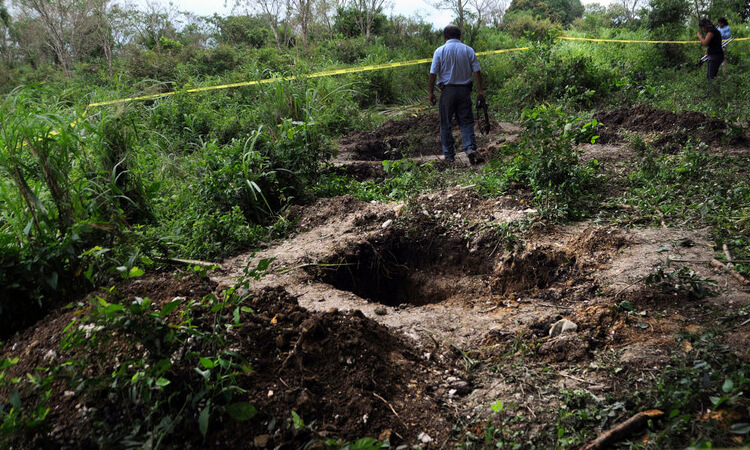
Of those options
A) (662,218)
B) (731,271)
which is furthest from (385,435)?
(662,218)

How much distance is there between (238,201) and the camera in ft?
13.7

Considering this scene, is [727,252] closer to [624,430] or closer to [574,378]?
[574,378]

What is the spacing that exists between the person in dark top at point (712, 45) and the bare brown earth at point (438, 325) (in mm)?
6626

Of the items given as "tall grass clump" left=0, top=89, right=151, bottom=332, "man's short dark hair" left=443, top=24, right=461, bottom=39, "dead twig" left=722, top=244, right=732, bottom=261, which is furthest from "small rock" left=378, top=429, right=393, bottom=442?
"man's short dark hair" left=443, top=24, right=461, bottom=39

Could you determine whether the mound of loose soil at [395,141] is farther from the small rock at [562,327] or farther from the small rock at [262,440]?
the small rock at [262,440]

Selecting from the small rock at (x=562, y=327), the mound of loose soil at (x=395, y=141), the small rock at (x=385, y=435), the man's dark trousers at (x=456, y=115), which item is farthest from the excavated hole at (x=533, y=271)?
the mound of loose soil at (x=395, y=141)

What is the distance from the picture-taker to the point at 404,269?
3752 mm

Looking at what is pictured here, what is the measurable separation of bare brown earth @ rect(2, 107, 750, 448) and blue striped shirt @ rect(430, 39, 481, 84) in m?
2.35

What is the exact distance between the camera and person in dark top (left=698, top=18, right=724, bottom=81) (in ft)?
26.1

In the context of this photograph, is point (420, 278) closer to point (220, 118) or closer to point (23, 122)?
point (23, 122)

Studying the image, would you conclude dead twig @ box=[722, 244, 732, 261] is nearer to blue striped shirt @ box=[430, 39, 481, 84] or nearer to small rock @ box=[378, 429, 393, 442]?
small rock @ box=[378, 429, 393, 442]

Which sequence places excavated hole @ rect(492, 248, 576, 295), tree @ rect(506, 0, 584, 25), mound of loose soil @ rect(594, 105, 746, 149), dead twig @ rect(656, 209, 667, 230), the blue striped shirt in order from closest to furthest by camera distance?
excavated hole @ rect(492, 248, 576, 295), dead twig @ rect(656, 209, 667, 230), mound of loose soil @ rect(594, 105, 746, 149), the blue striped shirt, tree @ rect(506, 0, 584, 25)

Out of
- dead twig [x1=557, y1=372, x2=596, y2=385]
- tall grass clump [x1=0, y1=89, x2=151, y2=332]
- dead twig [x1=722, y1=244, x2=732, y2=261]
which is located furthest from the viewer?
dead twig [x1=722, y1=244, x2=732, y2=261]

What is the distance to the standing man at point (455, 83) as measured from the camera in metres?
5.67
